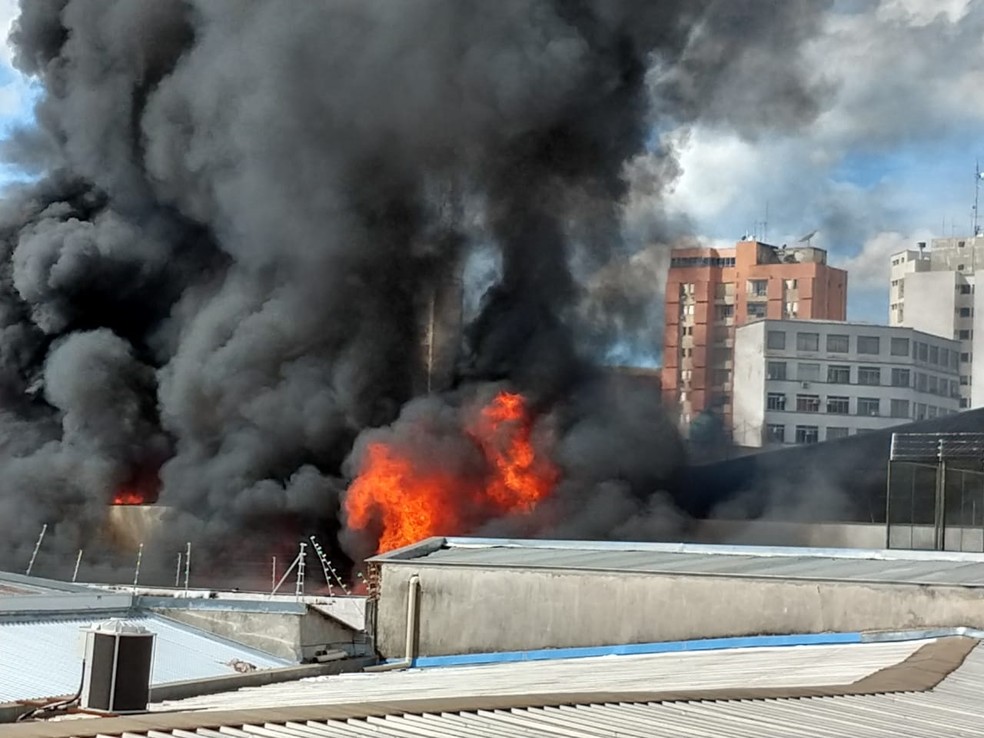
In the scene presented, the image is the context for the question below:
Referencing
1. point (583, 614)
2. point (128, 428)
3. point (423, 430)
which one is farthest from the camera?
point (128, 428)

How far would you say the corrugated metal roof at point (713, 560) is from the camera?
1013 inches

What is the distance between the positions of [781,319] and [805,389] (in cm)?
537

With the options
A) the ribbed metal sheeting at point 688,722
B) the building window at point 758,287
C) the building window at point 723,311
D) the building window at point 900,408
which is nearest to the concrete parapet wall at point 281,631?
the ribbed metal sheeting at point 688,722

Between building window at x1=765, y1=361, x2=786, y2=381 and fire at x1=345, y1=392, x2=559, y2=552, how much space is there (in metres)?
43.9

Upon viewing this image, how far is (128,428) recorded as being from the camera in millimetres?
61812

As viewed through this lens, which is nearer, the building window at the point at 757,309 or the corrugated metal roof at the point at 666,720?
the corrugated metal roof at the point at 666,720

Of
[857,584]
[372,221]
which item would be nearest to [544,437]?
[372,221]

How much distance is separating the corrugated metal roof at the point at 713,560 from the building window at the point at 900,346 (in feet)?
227

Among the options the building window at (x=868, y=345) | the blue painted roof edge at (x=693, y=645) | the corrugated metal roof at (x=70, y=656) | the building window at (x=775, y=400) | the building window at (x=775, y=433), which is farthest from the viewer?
the building window at (x=868, y=345)

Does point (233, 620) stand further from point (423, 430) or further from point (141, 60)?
point (141, 60)

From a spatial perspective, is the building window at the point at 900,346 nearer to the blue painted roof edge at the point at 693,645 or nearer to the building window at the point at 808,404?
the building window at the point at 808,404

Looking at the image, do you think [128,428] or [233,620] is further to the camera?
[128,428]

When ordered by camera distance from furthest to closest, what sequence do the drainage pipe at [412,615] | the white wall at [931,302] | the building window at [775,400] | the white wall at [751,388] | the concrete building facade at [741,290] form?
the white wall at [931,302] → the concrete building facade at [741,290] → the building window at [775,400] → the white wall at [751,388] → the drainage pipe at [412,615]

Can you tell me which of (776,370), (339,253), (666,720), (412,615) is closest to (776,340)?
(776,370)
